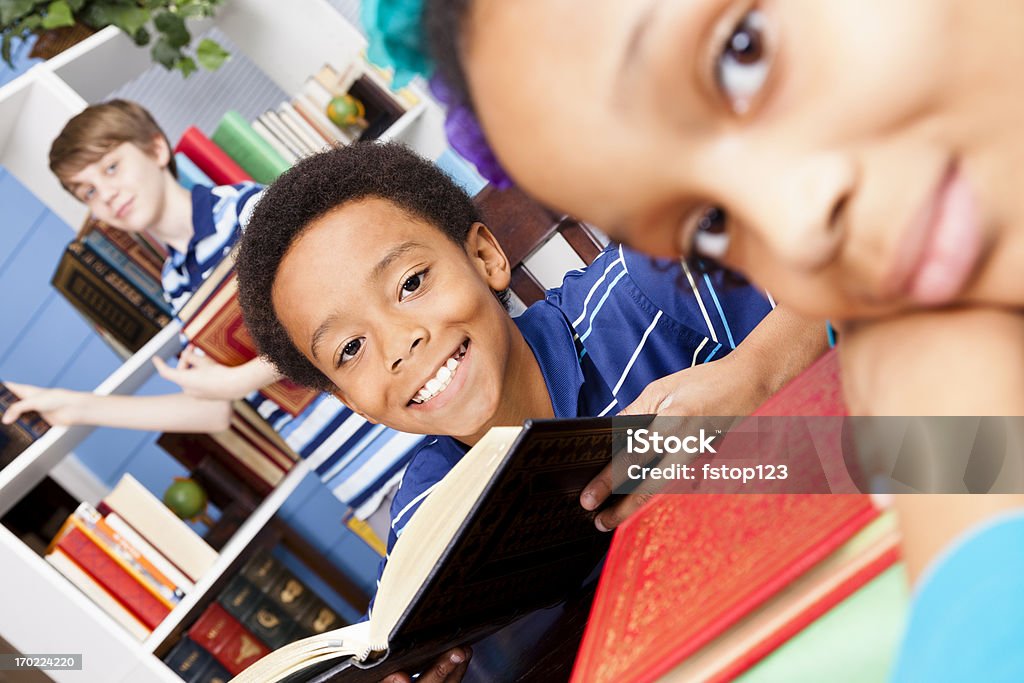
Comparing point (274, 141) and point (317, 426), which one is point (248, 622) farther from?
point (274, 141)

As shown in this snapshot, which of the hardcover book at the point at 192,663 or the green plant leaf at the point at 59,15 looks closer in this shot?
the hardcover book at the point at 192,663

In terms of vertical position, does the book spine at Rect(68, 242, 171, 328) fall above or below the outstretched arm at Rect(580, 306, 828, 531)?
above

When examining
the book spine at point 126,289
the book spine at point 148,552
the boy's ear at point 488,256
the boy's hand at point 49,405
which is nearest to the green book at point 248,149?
the book spine at point 126,289

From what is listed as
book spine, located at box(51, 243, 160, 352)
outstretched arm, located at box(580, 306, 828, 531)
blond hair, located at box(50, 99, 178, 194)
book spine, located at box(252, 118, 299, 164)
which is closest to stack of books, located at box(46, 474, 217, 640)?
book spine, located at box(51, 243, 160, 352)

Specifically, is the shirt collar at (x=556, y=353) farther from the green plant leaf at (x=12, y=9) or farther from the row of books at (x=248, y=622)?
the green plant leaf at (x=12, y=9)

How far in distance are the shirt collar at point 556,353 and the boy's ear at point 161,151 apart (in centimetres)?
116

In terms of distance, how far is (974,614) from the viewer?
24cm

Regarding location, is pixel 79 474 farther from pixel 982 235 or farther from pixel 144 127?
pixel 982 235

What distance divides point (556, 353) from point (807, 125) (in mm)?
760

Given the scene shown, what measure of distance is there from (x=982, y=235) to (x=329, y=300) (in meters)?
0.70

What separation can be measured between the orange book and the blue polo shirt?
605 millimetres

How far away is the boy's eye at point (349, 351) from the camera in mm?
925

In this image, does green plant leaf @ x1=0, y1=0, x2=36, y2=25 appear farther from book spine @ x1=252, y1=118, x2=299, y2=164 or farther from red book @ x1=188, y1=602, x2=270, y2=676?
red book @ x1=188, y1=602, x2=270, y2=676

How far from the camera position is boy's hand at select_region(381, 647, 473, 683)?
775 mm
